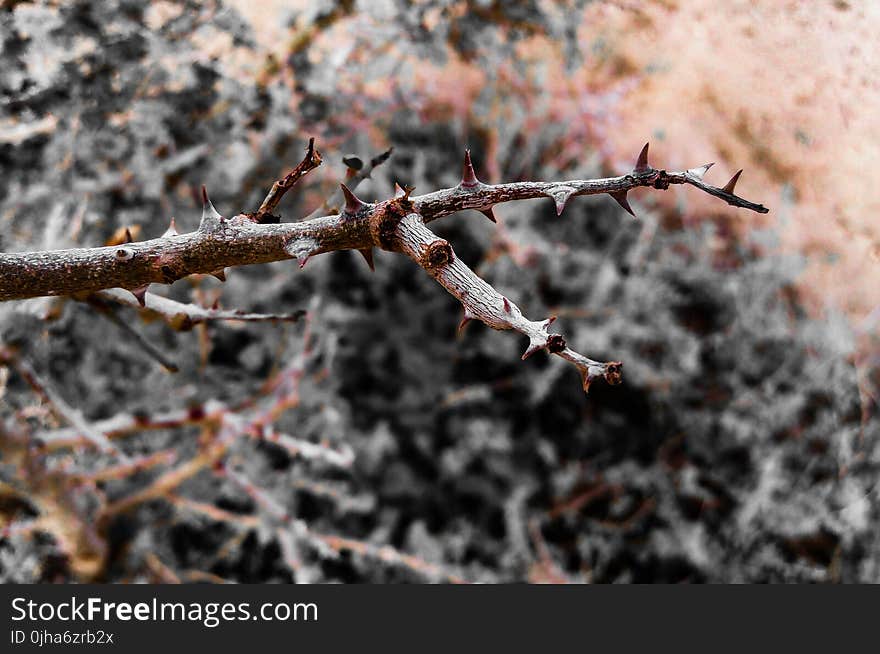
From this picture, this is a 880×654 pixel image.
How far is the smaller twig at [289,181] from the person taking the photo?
0.20 meters

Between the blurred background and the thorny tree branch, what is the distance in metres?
0.32

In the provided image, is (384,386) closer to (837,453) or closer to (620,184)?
(837,453)

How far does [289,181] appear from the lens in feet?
0.67

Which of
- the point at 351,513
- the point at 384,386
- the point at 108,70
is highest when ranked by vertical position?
the point at 108,70

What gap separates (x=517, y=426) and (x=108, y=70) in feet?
1.80

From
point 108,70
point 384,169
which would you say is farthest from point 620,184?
point 384,169

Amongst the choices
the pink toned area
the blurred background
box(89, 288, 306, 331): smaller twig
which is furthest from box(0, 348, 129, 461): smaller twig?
the pink toned area

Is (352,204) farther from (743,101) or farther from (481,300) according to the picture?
(743,101)

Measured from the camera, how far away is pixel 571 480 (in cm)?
83

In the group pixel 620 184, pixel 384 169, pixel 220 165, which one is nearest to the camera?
pixel 620 184

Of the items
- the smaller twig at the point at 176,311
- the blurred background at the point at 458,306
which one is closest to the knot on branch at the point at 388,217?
the smaller twig at the point at 176,311

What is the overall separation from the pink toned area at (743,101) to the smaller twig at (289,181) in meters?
0.48

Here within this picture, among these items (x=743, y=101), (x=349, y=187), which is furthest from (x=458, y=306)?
(x=349, y=187)

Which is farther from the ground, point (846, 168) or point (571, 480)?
point (846, 168)
